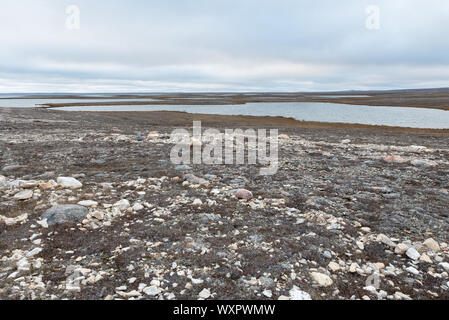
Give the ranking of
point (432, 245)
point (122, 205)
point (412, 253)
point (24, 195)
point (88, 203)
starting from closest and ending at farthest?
point (412, 253), point (432, 245), point (88, 203), point (122, 205), point (24, 195)

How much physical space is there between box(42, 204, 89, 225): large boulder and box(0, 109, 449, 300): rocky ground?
0.03m

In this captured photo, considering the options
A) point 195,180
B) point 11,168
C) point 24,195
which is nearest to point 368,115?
point 195,180

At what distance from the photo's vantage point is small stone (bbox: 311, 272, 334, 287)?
13.2 feet

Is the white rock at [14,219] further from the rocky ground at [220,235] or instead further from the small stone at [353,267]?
the small stone at [353,267]

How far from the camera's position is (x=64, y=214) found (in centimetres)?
571

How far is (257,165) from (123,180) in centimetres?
541

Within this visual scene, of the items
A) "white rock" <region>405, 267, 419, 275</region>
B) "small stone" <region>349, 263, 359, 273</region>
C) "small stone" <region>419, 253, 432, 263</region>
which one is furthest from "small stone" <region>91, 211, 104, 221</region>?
"small stone" <region>419, 253, 432, 263</region>

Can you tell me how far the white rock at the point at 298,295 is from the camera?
12.2ft

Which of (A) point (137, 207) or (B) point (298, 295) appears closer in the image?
(B) point (298, 295)

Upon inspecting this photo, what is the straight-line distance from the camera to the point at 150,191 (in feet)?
25.5

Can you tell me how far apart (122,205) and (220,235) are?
2.69 meters

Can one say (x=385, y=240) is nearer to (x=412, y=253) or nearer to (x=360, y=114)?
(x=412, y=253)

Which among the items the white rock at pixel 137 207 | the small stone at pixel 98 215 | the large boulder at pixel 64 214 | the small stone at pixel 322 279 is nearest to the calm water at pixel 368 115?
the small stone at pixel 322 279

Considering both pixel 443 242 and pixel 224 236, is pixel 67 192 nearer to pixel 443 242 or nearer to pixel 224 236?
pixel 224 236
